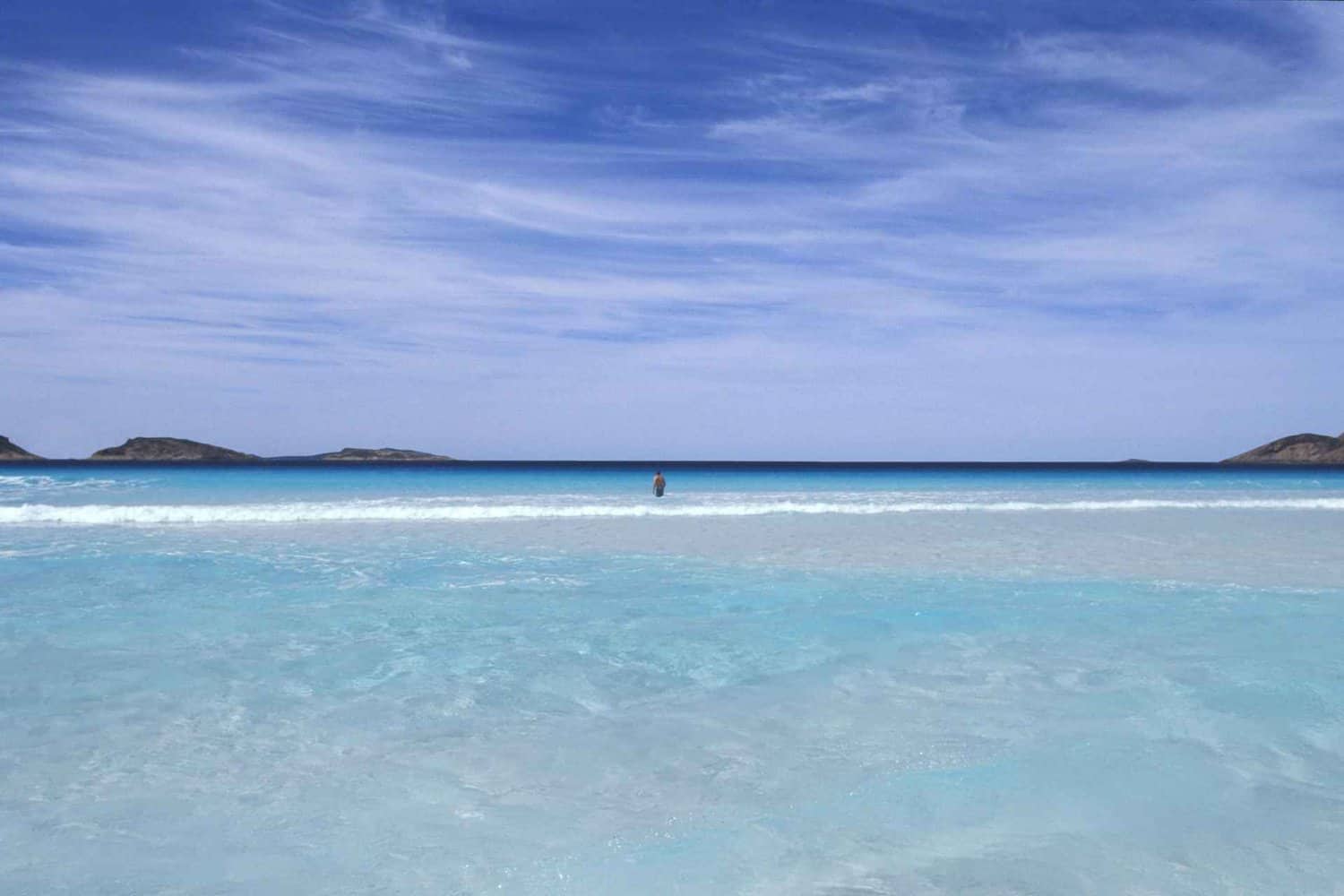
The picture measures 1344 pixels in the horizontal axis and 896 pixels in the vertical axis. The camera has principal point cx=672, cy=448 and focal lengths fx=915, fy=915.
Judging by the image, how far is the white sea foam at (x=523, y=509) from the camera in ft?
91.0

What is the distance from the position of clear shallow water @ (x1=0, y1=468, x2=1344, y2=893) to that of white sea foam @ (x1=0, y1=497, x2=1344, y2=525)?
12215 mm

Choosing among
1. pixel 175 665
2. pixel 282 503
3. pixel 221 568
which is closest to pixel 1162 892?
pixel 175 665

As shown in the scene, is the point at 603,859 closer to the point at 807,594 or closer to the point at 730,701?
the point at 730,701

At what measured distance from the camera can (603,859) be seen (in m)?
4.93

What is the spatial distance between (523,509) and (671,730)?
84.4 feet

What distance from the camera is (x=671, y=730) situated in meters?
7.03

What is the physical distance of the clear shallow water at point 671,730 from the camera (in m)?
4.90

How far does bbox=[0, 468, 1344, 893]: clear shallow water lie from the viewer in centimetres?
490

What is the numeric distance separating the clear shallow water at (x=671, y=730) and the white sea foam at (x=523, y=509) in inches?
481

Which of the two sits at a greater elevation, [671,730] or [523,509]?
[523,509]

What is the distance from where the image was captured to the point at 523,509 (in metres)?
32.2

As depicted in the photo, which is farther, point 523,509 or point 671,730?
point 523,509

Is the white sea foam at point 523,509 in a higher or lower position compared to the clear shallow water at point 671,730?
higher

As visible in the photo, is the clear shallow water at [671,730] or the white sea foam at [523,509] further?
the white sea foam at [523,509]
